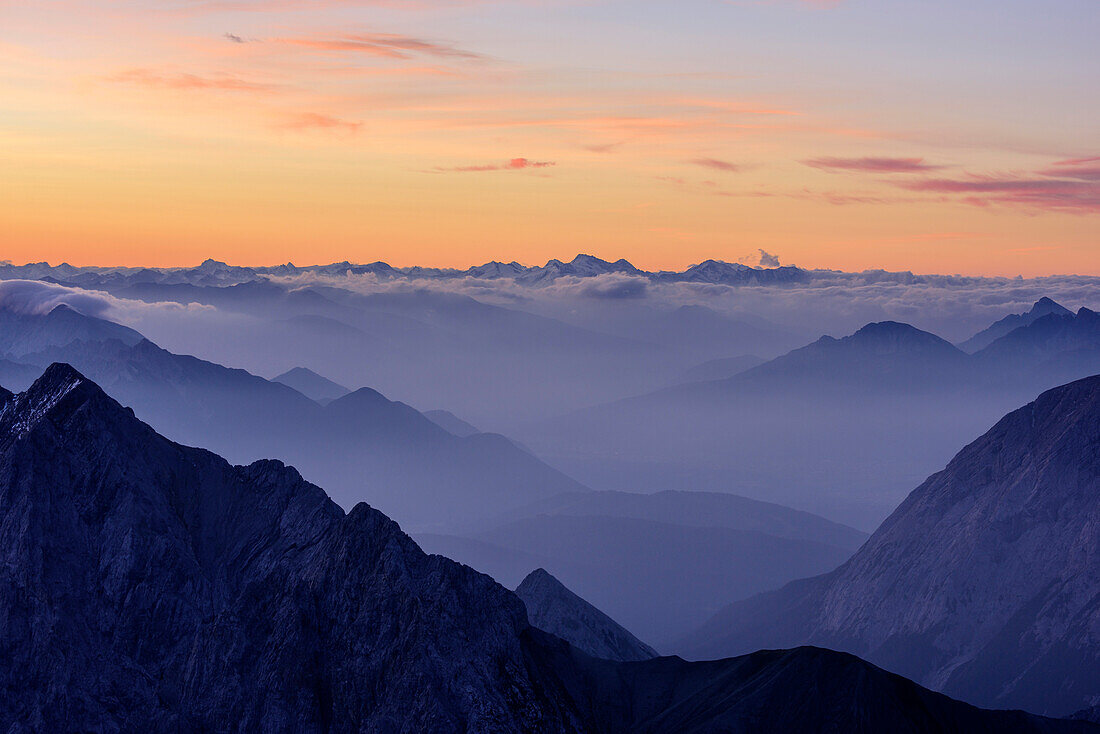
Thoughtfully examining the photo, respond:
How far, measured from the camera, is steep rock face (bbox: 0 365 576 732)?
168375mm

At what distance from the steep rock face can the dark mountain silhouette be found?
287mm

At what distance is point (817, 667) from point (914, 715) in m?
18.1

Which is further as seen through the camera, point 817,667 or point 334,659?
point 817,667

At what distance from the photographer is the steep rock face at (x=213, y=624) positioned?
168 meters

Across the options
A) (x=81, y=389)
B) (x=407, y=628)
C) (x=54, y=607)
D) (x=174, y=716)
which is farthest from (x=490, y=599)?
(x=81, y=389)

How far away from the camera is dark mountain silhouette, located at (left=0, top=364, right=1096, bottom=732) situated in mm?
168875

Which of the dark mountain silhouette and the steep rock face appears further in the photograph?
the dark mountain silhouette

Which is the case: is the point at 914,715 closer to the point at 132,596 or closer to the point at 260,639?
the point at 260,639

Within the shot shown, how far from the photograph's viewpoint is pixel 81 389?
200m

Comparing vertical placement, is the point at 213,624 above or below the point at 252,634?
above

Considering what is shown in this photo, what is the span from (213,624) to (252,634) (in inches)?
245

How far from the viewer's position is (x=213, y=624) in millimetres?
178000

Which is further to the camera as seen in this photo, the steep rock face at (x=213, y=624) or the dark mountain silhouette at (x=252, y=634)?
the dark mountain silhouette at (x=252, y=634)

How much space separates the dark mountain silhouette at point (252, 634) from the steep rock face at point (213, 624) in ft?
0.94
